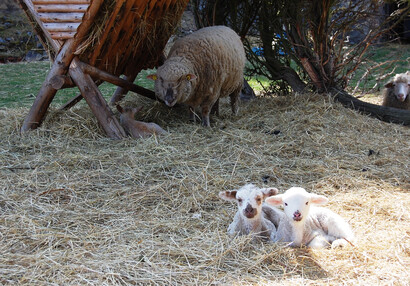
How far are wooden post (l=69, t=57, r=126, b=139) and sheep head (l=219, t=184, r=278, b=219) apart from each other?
2.60m

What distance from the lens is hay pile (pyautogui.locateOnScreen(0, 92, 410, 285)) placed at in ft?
8.65

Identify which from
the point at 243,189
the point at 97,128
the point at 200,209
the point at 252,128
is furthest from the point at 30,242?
the point at 252,128

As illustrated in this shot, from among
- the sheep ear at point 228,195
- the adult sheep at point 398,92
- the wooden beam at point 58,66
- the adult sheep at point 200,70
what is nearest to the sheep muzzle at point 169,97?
the adult sheep at point 200,70

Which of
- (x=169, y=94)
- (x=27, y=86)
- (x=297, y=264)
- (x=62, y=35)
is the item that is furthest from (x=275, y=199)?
(x=27, y=86)

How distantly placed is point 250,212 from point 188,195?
3.32 ft

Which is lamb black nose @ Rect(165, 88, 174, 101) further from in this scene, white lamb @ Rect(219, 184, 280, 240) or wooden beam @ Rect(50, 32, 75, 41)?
white lamb @ Rect(219, 184, 280, 240)

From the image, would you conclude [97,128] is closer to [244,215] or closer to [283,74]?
[244,215]

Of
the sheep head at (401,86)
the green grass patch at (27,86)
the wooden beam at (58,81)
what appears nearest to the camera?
the wooden beam at (58,81)

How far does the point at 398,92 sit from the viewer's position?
6797mm

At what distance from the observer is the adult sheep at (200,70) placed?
554 centimetres

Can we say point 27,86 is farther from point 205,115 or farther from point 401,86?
point 401,86

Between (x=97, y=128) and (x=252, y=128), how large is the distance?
6.58 feet

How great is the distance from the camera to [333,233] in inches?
119

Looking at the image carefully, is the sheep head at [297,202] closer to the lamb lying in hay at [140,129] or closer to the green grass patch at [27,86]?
the lamb lying in hay at [140,129]
